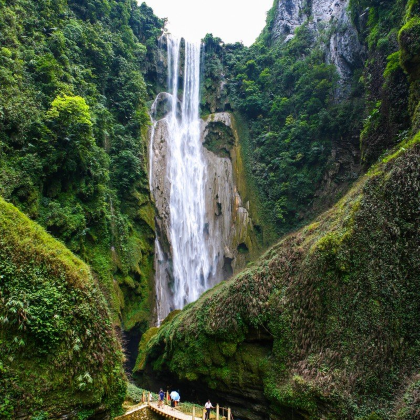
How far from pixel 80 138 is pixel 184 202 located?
12.4 metres

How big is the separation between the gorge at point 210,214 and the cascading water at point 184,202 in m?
0.16

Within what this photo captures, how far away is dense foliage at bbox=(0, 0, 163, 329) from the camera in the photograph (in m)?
12.7

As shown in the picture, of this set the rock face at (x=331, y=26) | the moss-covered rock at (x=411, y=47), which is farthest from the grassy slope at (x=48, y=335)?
the rock face at (x=331, y=26)

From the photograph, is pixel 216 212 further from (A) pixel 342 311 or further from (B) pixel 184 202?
(A) pixel 342 311

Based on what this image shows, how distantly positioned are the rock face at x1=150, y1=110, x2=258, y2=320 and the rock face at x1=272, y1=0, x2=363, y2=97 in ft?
35.7

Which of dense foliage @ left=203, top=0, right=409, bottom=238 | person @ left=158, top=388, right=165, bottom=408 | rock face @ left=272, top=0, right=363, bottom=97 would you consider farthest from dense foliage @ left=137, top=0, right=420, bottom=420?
rock face @ left=272, top=0, right=363, bottom=97

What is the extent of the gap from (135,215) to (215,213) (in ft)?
26.5

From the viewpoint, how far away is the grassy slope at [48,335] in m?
5.46

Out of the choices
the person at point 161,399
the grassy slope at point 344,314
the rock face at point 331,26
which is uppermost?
the rock face at point 331,26

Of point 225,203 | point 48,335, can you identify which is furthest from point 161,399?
point 225,203

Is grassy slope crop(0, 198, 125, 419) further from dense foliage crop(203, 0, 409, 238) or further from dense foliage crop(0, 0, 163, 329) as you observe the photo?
dense foliage crop(203, 0, 409, 238)

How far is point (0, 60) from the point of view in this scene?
12961 millimetres

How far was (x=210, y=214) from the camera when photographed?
26.0 meters

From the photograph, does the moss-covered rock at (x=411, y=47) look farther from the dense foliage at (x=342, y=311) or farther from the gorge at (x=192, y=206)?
the gorge at (x=192, y=206)
